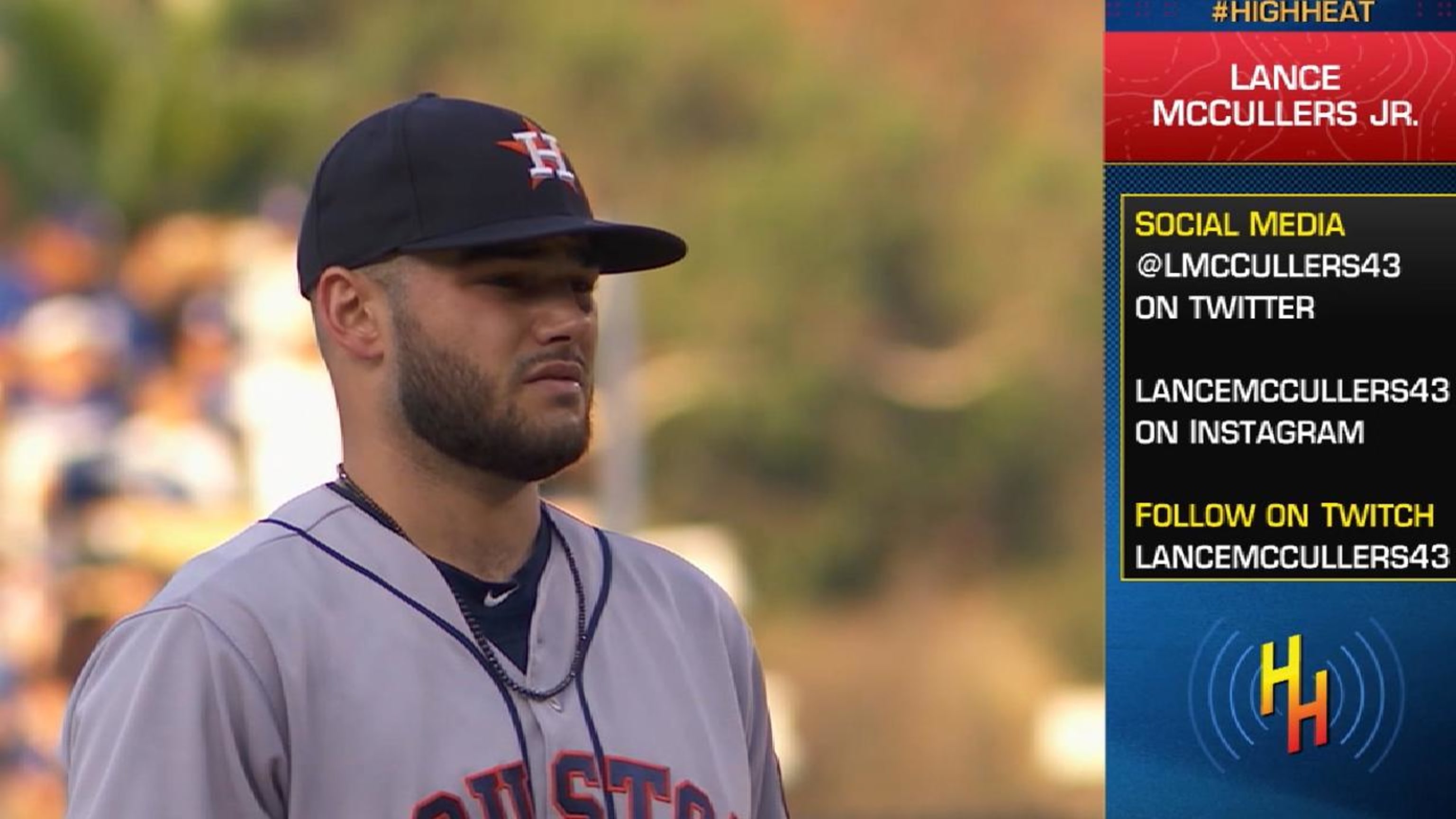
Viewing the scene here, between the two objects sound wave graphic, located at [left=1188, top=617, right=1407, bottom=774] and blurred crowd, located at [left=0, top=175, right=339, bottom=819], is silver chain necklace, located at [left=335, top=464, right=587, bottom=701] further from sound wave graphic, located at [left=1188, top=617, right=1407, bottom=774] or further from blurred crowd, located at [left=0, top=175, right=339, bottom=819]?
blurred crowd, located at [left=0, top=175, right=339, bottom=819]

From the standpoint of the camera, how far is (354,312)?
2268 millimetres

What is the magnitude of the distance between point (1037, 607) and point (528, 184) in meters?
19.3

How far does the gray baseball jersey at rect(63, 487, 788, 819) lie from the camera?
2.00 m

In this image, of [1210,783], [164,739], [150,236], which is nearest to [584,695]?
[164,739]

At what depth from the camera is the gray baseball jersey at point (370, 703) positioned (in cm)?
200

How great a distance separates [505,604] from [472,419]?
0.22 meters

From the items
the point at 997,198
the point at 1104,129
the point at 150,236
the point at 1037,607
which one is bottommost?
the point at 1037,607

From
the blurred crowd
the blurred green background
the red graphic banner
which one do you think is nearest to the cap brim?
the red graphic banner

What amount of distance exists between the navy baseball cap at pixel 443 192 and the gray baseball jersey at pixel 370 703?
0.29 metres

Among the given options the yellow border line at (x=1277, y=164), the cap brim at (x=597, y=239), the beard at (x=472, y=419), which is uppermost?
the yellow border line at (x=1277, y=164)

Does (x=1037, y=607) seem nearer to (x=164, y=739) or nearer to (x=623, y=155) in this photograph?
Answer: (x=623, y=155)

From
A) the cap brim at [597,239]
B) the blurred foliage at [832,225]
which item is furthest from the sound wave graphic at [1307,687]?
the blurred foliage at [832,225]

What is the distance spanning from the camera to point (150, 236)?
15664 mm

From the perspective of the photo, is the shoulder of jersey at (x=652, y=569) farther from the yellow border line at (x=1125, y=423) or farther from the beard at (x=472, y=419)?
the yellow border line at (x=1125, y=423)
